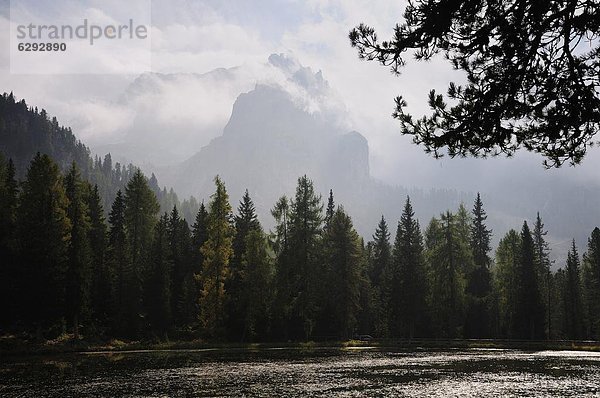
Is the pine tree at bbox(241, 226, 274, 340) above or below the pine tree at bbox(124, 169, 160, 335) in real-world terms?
below

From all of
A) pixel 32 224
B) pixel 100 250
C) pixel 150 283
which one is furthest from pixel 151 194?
pixel 32 224

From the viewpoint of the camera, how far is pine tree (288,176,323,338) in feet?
182

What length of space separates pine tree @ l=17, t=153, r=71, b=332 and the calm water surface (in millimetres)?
13859

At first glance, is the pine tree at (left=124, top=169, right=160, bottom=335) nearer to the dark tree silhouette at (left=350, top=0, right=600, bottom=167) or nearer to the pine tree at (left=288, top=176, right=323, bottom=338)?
the pine tree at (left=288, top=176, right=323, bottom=338)

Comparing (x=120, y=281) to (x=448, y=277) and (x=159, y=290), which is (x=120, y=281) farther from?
(x=448, y=277)

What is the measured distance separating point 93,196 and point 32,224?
2474 centimetres

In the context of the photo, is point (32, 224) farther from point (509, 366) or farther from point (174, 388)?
point (509, 366)

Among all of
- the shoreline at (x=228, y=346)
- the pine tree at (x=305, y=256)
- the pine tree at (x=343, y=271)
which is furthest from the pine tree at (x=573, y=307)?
the pine tree at (x=305, y=256)

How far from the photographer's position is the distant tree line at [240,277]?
48125mm

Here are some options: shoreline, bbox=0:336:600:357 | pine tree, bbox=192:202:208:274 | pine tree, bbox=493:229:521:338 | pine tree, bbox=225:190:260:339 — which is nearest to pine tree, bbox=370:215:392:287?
pine tree, bbox=493:229:521:338

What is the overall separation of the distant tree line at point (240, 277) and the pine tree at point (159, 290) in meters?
0.11

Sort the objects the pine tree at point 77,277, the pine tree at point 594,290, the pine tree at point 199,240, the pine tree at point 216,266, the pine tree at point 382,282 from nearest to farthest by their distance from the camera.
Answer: the pine tree at point 77,277, the pine tree at point 216,266, the pine tree at point 199,240, the pine tree at point 382,282, the pine tree at point 594,290

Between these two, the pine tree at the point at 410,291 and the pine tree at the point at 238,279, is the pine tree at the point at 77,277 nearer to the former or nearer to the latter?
the pine tree at the point at 238,279

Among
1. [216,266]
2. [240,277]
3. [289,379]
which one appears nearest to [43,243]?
[216,266]
